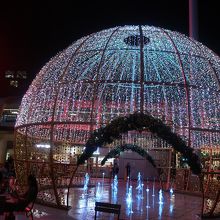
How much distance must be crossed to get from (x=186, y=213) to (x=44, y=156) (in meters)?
5.08

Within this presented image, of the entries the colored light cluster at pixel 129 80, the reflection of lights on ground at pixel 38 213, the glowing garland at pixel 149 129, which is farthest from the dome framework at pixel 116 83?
the glowing garland at pixel 149 129

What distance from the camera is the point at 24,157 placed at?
11.7 meters

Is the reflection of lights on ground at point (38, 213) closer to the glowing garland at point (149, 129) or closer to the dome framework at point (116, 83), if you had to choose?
the dome framework at point (116, 83)

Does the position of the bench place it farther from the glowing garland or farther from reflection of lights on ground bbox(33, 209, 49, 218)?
reflection of lights on ground bbox(33, 209, 49, 218)

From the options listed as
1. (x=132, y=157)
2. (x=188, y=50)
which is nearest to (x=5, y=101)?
(x=132, y=157)

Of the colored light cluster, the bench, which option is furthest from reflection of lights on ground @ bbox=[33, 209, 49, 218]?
the colored light cluster

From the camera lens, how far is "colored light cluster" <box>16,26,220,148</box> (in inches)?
432

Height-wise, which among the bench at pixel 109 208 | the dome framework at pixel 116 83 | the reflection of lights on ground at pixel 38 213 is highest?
the dome framework at pixel 116 83

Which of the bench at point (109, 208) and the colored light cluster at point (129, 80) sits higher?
the colored light cluster at point (129, 80)

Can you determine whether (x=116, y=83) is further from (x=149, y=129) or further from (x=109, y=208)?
(x=109, y=208)

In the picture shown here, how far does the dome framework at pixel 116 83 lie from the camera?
10977 mm

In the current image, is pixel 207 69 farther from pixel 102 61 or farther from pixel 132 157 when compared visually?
pixel 132 157

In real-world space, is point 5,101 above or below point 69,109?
above

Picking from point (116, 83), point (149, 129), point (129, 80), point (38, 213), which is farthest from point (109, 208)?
point (129, 80)
